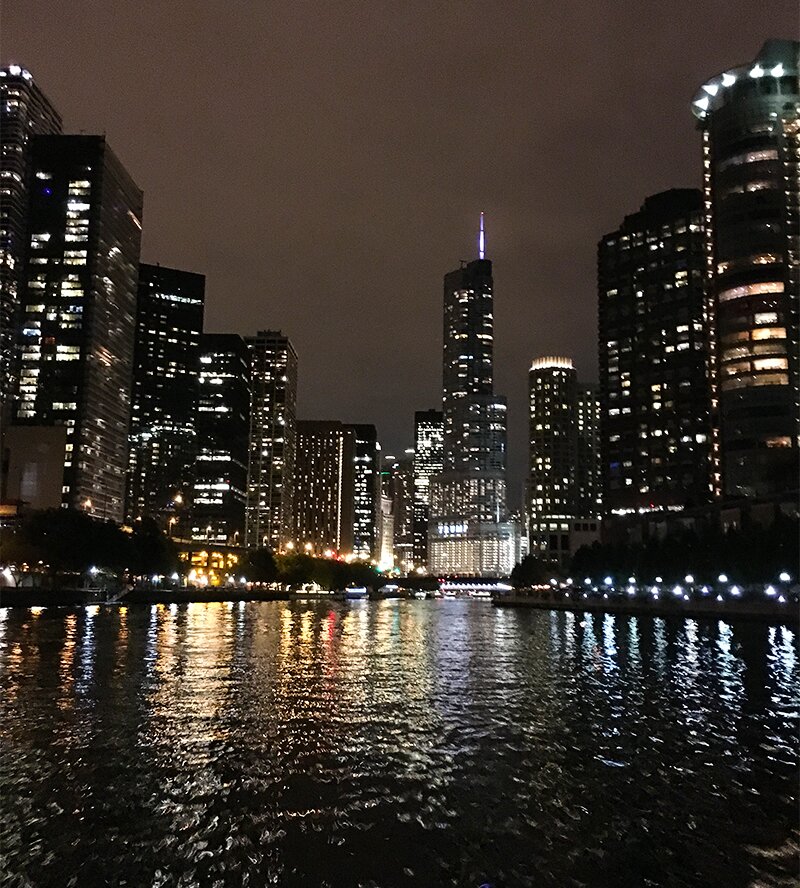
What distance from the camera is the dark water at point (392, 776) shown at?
15.0 meters

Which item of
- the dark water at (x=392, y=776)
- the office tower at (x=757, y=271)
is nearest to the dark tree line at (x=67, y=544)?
the dark water at (x=392, y=776)

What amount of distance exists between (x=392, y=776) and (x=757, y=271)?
175885mm

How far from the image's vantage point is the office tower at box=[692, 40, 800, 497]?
16638cm

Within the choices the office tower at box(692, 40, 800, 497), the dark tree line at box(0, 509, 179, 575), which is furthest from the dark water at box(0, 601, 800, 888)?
the office tower at box(692, 40, 800, 497)

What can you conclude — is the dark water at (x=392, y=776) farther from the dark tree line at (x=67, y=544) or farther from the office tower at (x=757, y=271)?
the office tower at (x=757, y=271)

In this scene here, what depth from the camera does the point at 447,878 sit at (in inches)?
563

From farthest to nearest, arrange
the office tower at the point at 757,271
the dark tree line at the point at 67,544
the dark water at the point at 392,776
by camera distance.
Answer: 1. the office tower at the point at 757,271
2. the dark tree line at the point at 67,544
3. the dark water at the point at 392,776

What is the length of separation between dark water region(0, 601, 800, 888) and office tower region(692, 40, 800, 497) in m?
134

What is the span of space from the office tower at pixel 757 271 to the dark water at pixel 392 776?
134 metres

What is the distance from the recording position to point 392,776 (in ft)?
69.2

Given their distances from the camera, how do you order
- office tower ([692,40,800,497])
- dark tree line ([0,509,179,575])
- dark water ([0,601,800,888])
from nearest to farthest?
dark water ([0,601,800,888]) < dark tree line ([0,509,179,575]) < office tower ([692,40,800,497])

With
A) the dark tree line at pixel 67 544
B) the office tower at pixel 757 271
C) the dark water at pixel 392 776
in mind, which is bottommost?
the dark water at pixel 392 776

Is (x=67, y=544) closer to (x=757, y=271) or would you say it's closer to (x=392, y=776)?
(x=392, y=776)

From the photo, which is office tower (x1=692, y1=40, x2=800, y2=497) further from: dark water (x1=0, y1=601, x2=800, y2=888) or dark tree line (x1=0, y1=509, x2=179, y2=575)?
dark water (x1=0, y1=601, x2=800, y2=888)
